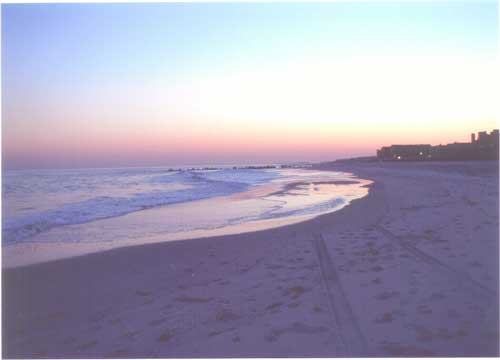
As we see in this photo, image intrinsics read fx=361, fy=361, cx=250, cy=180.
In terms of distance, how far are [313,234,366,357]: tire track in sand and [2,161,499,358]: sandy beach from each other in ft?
0.04

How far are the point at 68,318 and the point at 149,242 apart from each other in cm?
425

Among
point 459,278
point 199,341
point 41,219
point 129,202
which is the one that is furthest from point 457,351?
point 129,202

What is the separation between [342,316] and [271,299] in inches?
40.5

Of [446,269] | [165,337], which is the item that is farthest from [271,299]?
[446,269]

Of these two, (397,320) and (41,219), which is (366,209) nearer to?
(397,320)

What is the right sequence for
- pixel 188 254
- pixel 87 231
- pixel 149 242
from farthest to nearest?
pixel 87 231 < pixel 149 242 < pixel 188 254

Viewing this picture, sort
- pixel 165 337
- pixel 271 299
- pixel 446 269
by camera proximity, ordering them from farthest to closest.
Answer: pixel 446 269 < pixel 271 299 < pixel 165 337

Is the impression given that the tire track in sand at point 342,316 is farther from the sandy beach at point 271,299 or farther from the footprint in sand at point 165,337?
the footprint in sand at point 165,337

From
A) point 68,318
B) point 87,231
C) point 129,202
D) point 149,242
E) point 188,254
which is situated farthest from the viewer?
point 129,202

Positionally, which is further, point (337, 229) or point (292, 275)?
point (337, 229)

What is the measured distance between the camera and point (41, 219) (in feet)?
41.2

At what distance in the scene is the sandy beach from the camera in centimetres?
353

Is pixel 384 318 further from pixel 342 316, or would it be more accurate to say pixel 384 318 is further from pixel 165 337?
pixel 165 337

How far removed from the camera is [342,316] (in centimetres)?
394
